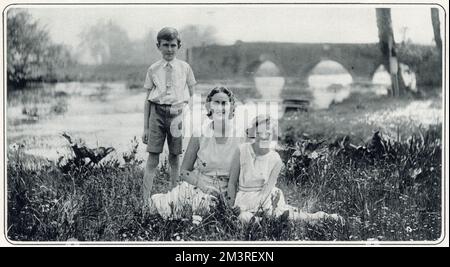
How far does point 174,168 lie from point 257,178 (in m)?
0.59

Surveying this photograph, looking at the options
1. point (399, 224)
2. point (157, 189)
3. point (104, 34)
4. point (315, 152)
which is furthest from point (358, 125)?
point (104, 34)

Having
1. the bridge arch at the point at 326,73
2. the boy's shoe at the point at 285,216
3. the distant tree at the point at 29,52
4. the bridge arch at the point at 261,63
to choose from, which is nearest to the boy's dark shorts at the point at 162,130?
the bridge arch at the point at 261,63

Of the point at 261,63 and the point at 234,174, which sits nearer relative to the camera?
the point at 234,174

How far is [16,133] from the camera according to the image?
5.79 metres

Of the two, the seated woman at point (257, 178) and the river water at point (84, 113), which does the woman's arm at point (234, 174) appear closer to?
the seated woman at point (257, 178)

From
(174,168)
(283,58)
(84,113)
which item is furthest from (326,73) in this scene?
(84,113)

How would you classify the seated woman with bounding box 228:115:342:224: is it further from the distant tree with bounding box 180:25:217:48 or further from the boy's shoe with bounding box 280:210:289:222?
the distant tree with bounding box 180:25:217:48

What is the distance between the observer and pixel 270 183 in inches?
225

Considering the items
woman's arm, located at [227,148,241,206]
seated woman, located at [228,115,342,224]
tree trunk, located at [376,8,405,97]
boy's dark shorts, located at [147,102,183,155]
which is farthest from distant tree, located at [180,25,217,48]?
tree trunk, located at [376,8,405,97]

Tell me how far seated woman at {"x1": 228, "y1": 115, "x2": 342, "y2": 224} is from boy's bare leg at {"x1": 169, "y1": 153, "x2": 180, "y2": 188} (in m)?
0.39

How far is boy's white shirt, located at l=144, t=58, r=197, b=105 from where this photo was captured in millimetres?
5703

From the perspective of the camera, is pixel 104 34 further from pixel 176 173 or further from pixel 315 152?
pixel 315 152

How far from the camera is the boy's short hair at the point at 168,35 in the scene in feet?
18.8

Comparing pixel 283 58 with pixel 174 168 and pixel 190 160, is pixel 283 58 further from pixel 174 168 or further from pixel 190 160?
pixel 174 168
